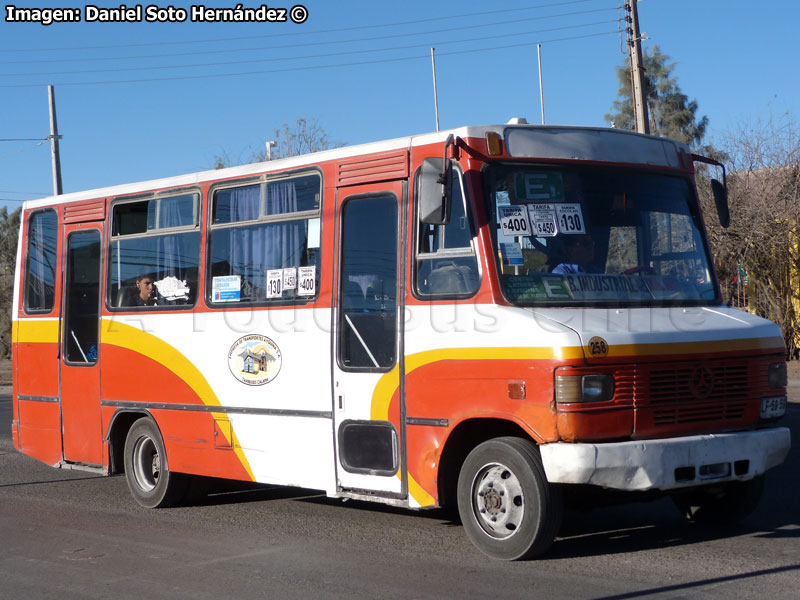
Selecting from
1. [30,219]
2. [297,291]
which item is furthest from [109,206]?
[297,291]

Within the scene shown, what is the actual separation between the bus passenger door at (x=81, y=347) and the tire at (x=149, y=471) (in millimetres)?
471

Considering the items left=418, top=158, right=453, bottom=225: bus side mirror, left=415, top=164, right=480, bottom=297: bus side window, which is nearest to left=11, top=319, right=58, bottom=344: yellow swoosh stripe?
left=415, top=164, right=480, bottom=297: bus side window

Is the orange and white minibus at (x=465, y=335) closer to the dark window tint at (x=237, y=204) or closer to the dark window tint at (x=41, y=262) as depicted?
the dark window tint at (x=237, y=204)

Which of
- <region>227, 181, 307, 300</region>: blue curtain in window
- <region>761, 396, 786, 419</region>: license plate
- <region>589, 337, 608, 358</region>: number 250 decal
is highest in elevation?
<region>227, 181, 307, 300</region>: blue curtain in window

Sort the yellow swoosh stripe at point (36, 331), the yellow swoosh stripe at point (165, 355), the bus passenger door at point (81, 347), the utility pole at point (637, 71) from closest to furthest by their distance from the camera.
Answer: the yellow swoosh stripe at point (165, 355)
the bus passenger door at point (81, 347)
the yellow swoosh stripe at point (36, 331)
the utility pole at point (637, 71)

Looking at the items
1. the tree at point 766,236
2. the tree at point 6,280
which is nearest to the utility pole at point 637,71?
the tree at point 766,236

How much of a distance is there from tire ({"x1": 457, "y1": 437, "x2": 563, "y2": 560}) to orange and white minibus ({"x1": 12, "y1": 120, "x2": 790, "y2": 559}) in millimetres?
15

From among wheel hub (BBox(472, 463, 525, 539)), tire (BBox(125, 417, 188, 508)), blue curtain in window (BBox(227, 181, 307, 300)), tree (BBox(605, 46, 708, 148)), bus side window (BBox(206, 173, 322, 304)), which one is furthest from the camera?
tree (BBox(605, 46, 708, 148))

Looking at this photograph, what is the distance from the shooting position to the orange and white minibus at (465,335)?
679 centimetres

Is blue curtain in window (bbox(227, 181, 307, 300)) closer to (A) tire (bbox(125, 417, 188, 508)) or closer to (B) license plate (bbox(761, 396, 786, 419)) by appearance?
(A) tire (bbox(125, 417, 188, 508))

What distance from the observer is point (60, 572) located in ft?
23.7

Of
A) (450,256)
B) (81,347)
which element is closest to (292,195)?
(450,256)

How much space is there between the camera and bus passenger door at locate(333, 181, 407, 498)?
25.5 feet

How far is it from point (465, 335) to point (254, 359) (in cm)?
244
